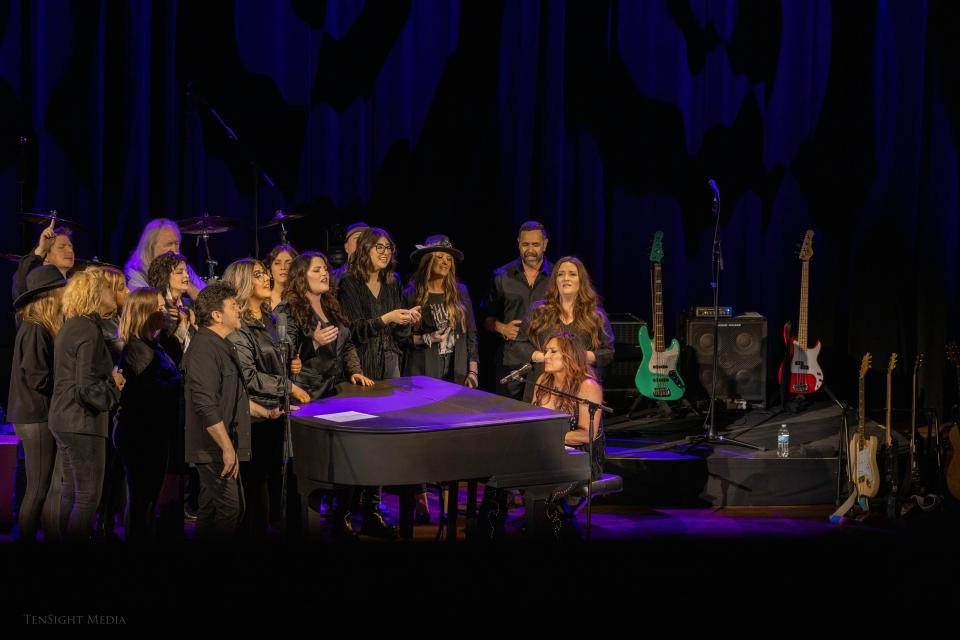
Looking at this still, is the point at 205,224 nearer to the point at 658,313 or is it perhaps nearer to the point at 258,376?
the point at 258,376

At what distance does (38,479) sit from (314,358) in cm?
138

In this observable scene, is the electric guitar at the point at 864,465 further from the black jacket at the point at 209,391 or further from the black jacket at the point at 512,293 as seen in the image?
the black jacket at the point at 209,391

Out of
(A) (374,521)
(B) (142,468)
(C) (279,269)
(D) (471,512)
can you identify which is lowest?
(A) (374,521)

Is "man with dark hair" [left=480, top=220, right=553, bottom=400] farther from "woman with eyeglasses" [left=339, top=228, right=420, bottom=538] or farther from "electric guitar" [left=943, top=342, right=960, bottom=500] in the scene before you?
"electric guitar" [left=943, top=342, right=960, bottom=500]

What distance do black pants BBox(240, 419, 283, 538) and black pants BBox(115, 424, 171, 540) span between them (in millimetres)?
410

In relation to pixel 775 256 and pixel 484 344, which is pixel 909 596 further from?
pixel 775 256

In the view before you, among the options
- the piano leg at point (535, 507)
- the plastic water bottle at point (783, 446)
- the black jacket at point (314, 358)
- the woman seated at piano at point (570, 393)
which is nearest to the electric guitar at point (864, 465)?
the plastic water bottle at point (783, 446)

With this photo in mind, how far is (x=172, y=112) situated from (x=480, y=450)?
505cm

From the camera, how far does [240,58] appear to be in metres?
8.22

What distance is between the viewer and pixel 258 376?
466 cm

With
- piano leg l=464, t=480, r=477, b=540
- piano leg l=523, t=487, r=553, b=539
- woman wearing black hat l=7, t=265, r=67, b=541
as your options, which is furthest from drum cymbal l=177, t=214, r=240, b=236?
piano leg l=523, t=487, r=553, b=539

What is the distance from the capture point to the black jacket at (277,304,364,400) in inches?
194

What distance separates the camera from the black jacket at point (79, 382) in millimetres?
4379

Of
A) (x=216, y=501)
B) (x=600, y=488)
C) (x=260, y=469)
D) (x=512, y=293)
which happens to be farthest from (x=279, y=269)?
(x=600, y=488)
